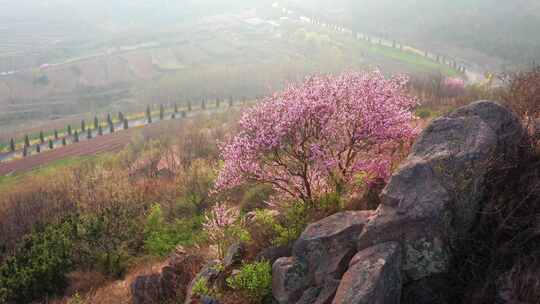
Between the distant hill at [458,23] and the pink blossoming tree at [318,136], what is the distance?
93.5 m

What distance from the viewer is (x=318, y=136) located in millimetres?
11484

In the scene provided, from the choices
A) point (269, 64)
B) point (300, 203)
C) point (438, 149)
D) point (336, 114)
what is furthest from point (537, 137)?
point (269, 64)

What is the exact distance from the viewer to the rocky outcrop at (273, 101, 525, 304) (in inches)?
322

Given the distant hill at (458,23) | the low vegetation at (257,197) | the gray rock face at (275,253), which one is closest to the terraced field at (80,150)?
the low vegetation at (257,197)

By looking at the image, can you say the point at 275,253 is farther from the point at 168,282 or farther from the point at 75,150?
the point at 75,150

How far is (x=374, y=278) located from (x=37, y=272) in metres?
16.9

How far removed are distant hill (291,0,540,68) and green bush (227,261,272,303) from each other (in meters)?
97.2

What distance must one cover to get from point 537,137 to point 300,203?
5.91 m

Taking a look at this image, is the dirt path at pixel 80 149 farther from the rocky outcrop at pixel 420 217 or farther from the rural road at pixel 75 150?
the rocky outcrop at pixel 420 217

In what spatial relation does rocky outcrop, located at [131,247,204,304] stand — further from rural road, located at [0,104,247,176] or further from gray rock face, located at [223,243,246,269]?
rural road, located at [0,104,247,176]

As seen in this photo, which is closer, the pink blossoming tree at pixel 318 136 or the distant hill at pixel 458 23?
the pink blossoming tree at pixel 318 136

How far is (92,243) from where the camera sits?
19906mm

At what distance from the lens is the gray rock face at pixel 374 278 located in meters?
7.56

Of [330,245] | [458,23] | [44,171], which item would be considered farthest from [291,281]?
[458,23]
